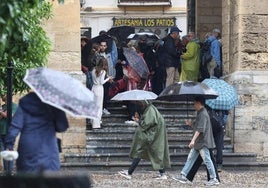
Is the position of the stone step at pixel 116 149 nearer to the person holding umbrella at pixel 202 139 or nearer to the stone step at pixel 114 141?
the stone step at pixel 114 141

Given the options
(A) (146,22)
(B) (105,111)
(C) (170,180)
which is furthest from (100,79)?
(A) (146,22)

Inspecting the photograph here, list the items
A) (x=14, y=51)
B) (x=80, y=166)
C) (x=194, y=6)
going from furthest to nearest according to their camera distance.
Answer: (x=194, y=6) < (x=80, y=166) < (x=14, y=51)

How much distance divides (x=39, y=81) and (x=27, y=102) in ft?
1.02

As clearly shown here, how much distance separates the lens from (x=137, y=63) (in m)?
21.4

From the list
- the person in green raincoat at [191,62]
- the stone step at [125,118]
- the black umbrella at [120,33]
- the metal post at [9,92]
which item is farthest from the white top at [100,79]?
the metal post at [9,92]

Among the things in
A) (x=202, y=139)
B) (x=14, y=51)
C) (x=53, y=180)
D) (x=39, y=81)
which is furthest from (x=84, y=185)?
(x=202, y=139)

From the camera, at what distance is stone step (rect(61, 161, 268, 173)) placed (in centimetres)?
1883

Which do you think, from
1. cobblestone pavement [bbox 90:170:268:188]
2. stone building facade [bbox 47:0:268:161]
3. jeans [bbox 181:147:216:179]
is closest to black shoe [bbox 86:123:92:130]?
stone building facade [bbox 47:0:268:161]

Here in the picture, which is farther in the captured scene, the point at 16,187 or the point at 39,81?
the point at 39,81

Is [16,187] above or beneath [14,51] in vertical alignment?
beneath

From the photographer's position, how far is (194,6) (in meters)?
27.8

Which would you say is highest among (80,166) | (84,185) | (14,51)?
(14,51)

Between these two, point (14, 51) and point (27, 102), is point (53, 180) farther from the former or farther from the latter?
point (14, 51)

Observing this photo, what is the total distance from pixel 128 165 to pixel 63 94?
926 cm
